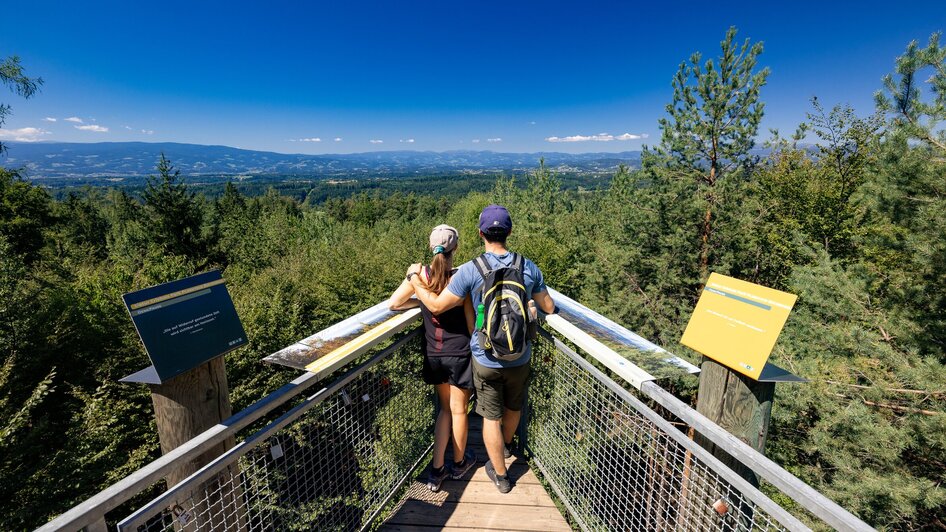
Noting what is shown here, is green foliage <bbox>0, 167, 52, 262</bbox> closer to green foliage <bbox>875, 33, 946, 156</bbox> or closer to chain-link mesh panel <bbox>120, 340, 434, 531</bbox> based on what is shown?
chain-link mesh panel <bbox>120, 340, 434, 531</bbox>

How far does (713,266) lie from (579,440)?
801 centimetres

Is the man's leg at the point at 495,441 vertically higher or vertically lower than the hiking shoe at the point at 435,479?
higher

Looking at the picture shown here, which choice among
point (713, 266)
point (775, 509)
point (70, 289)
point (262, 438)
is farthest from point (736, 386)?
point (70, 289)

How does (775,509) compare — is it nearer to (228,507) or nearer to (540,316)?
(540,316)

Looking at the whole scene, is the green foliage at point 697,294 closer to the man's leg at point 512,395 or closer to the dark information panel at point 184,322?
the man's leg at point 512,395

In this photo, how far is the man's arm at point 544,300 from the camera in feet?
8.20

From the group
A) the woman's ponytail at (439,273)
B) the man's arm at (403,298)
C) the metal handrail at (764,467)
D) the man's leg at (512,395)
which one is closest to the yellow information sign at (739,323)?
the metal handrail at (764,467)

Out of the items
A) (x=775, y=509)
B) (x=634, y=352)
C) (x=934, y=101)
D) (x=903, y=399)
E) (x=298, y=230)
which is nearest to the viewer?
(x=775, y=509)

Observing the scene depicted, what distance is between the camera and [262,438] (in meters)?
1.56

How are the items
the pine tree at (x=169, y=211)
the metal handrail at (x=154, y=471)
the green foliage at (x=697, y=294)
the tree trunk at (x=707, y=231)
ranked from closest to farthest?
the metal handrail at (x=154, y=471)
the green foliage at (x=697, y=294)
the tree trunk at (x=707, y=231)
the pine tree at (x=169, y=211)

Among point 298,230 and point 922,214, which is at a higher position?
point 922,214

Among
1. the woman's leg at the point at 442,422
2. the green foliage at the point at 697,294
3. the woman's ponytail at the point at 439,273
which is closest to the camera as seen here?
the woman's ponytail at the point at 439,273

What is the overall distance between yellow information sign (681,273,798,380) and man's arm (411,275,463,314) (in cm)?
121

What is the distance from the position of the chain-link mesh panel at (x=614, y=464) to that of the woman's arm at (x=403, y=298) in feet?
3.36
